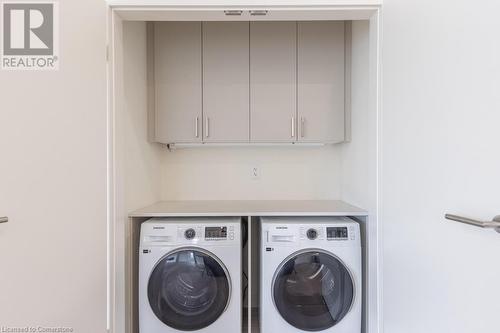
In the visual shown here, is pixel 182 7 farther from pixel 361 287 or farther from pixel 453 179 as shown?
pixel 361 287

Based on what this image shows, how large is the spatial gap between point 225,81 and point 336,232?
1.32 m

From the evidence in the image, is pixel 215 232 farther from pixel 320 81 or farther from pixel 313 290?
pixel 320 81

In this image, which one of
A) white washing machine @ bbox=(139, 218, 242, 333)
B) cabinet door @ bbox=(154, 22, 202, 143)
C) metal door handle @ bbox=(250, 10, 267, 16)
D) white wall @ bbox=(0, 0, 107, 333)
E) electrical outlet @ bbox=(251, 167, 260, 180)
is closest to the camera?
white wall @ bbox=(0, 0, 107, 333)

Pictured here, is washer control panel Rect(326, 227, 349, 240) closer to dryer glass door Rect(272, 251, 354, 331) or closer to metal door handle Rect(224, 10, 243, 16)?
dryer glass door Rect(272, 251, 354, 331)

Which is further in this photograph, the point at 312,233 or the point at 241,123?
the point at 241,123

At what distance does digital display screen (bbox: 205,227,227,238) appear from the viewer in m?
1.80

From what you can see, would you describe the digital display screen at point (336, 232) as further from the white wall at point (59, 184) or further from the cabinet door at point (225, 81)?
the white wall at point (59, 184)

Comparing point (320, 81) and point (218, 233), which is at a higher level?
point (320, 81)

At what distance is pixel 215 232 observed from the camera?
1.81m

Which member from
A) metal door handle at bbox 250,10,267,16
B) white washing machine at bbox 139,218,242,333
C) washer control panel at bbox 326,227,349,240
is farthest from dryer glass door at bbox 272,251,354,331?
metal door handle at bbox 250,10,267,16

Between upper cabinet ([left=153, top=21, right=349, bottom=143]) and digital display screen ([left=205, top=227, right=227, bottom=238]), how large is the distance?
0.70m

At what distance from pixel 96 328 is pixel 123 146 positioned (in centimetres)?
98

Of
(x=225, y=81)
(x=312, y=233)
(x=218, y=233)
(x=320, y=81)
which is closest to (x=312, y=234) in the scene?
(x=312, y=233)

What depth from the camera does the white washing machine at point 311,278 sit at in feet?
5.85
